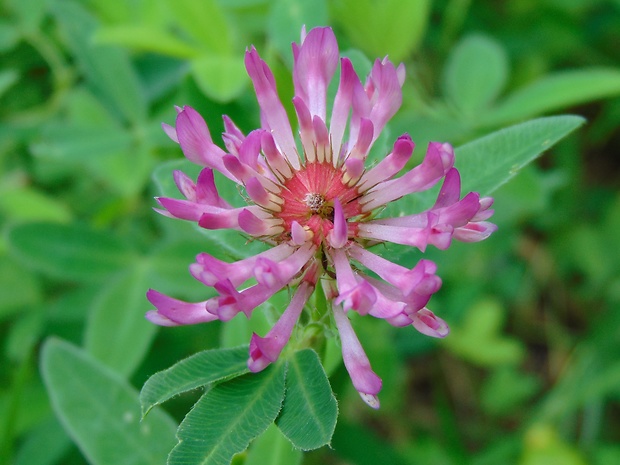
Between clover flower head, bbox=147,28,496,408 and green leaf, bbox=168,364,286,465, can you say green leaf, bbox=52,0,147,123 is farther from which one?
green leaf, bbox=168,364,286,465

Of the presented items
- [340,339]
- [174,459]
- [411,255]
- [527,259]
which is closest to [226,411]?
[174,459]

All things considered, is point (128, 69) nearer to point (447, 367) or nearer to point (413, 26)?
point (413, 26)

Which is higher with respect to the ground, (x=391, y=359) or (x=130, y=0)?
(x=130, y=0)

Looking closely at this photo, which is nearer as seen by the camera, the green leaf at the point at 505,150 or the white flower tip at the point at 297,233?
the white flower tip at the point at 297,233

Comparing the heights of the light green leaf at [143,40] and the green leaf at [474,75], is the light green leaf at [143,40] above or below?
below

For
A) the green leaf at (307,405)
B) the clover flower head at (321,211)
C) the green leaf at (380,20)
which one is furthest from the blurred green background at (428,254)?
the clover flower head at (321,211)

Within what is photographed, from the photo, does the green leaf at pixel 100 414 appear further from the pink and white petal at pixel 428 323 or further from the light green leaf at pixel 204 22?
the light green leaf at pixel 204 22
